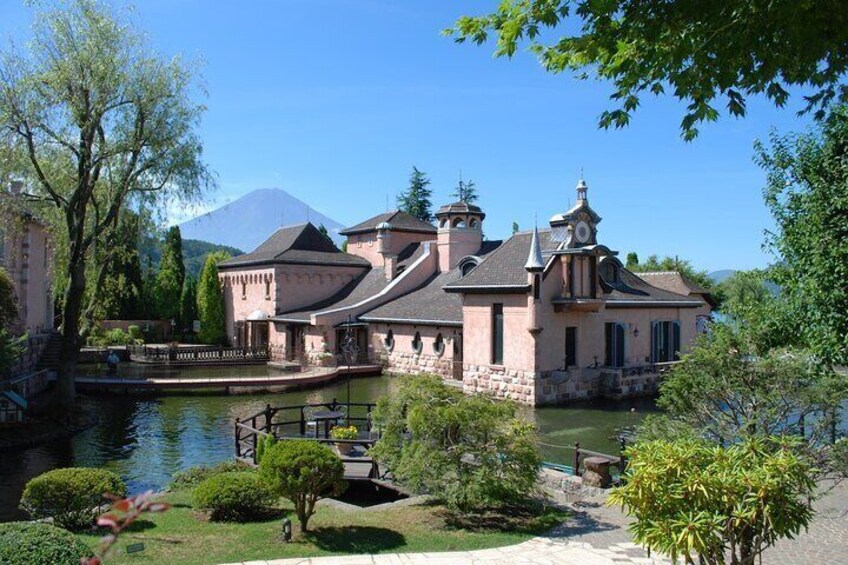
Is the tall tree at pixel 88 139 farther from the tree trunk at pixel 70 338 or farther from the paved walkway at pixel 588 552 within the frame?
the paved walkway at pixel 588 552

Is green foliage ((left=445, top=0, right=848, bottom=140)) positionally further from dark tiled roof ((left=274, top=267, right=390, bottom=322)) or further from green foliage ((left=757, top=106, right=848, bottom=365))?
dark tiled roof ((left=274, top=267, right=390, bottom=322))

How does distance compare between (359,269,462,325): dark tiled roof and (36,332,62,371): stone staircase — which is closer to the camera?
(36,332,62,371): stone staircase

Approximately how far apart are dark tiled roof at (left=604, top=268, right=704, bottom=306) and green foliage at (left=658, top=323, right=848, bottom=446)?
62.2 ft

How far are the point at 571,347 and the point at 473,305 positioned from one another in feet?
14.9

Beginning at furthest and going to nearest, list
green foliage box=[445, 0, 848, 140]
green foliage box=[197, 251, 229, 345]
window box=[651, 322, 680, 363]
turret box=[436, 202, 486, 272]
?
1. green foliage box=[197, 251, 229, 345]
2. turret box=[436, 202, 486, 272]
3. window box=[651, 322, 680, 363]
4. green foliage box=[445, 0, 848, 140]

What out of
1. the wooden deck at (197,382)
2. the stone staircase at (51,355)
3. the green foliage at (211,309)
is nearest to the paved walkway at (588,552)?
the wooden deck at (197,382)

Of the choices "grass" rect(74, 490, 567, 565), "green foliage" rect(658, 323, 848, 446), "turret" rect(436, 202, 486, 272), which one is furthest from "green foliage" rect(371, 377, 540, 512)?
"turret" rect(436, 202, 486, 272)

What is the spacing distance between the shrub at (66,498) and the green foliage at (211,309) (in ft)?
128

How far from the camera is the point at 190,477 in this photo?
1596 centimetres

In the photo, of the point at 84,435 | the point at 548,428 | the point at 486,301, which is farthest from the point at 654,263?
the point at 84,435

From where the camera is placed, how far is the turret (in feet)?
132

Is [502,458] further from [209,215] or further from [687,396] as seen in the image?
[209,215]

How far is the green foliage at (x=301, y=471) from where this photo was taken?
35.3ft

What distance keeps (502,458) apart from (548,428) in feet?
39.2
